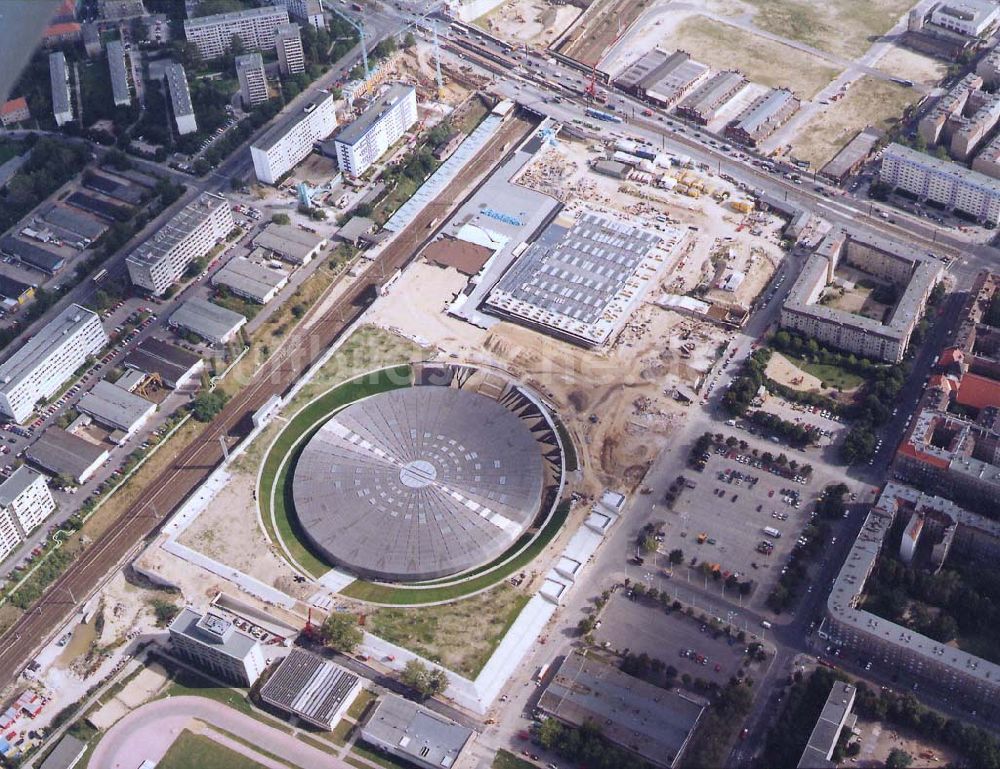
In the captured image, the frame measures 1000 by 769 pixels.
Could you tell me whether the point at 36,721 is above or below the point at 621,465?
below

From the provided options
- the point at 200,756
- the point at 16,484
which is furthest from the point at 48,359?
the point at 200,756

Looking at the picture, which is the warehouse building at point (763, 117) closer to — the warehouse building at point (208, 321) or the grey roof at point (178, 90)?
the warehouse building at point (208, 321)

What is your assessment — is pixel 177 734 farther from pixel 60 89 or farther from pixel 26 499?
pixel 60 89

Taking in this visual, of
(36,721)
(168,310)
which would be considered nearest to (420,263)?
(168,310)

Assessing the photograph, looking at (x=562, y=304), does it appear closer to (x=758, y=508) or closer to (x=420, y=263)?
(x=420, y=263)

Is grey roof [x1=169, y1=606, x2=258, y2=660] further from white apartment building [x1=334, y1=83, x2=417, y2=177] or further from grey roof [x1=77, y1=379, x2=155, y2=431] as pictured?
white apartment building [x1=334, y1=83, x2=417, y2=177]

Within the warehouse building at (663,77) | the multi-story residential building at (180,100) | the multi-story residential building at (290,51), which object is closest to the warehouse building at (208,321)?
the multi-story residential building at (180,100)
